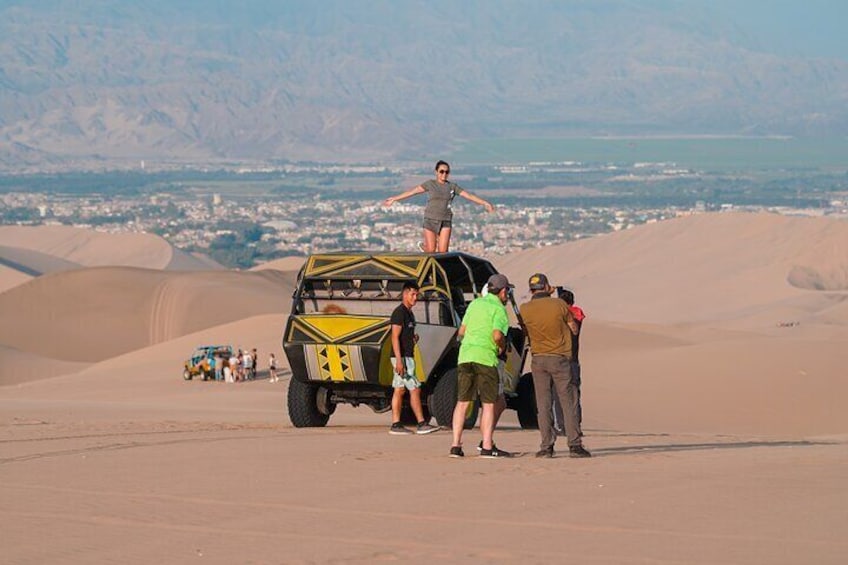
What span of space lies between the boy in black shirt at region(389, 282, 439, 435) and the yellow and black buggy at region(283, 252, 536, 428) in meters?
0.21

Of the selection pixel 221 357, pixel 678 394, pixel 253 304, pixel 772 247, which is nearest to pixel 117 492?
pixel 678 394

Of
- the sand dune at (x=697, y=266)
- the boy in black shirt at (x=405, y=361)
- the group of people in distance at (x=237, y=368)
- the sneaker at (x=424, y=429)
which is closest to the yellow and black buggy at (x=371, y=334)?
the boy in black shirt at (x=405, y=361)

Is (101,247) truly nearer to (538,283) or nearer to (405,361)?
(405,361)

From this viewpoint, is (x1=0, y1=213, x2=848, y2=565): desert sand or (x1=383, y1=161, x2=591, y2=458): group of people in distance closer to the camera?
(x1=0, y1=213, x2=848, y2=565): desert sand

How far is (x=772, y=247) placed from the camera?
73688 millimetres

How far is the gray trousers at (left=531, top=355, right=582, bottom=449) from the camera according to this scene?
46.4 ft

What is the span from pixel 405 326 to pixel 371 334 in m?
0.68

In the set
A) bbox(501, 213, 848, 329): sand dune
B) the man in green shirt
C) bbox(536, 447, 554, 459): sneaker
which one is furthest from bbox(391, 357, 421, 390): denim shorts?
bbox(501, 213, 848, 329): sand dune

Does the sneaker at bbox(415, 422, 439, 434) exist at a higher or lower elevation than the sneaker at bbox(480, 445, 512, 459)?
higher

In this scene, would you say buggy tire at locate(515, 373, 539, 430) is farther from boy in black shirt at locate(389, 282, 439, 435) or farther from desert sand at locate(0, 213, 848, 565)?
boy in black shirt at locate(389, 282, 439, 435)

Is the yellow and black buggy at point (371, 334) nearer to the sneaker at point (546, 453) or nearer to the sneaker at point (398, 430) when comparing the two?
the sneaker at point (398, 430)

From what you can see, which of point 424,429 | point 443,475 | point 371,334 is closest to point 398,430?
point 424,429

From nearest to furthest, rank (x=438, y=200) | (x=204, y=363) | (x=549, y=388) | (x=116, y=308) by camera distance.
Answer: (x=549, y=388) < (x=438, y=200) < (x=204, y=363) < (x=116, y=308)

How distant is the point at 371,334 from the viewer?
55.6 feet
